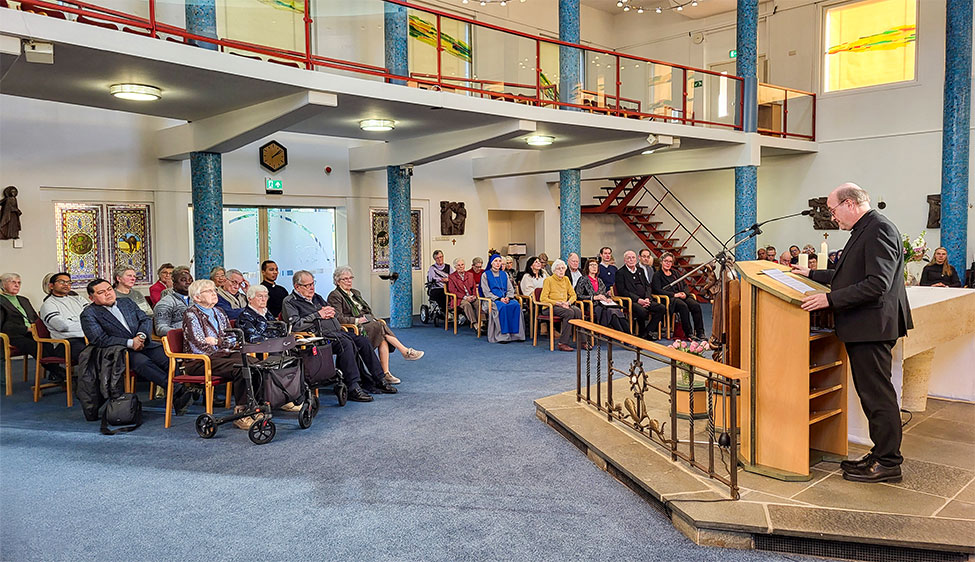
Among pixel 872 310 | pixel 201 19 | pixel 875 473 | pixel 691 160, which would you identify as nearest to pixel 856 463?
pixel 875 473

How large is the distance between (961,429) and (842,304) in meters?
1.94

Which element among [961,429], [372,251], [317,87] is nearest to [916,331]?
[961,429]

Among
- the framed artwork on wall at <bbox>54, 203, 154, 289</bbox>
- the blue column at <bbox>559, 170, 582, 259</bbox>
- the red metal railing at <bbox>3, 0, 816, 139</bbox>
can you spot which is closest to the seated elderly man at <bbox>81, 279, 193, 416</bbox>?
the red metal railing at <bbox>3, 0, 816, 139</bbox>

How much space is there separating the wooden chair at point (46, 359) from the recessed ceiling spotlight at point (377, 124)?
13.2 feet

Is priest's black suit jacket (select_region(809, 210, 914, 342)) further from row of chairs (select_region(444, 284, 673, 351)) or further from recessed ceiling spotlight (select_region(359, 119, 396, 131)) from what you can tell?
recessed ceiling spotlight (select_region(359, 119, 396, 131))

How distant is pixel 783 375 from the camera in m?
3.58

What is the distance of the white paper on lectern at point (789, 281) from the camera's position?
3584 millimetres

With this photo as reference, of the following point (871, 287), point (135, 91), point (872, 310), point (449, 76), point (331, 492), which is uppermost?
point (449, 76)

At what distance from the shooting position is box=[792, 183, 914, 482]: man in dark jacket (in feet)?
11.2

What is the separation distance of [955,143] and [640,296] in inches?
221

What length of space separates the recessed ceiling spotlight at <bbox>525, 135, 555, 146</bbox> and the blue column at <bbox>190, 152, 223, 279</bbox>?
161 inches

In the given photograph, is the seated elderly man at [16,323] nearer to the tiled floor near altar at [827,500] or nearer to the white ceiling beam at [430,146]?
the white ceiling beam at [430,146]

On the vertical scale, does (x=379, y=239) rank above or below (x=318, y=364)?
above

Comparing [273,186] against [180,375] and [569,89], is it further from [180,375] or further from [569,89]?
[180,375]
